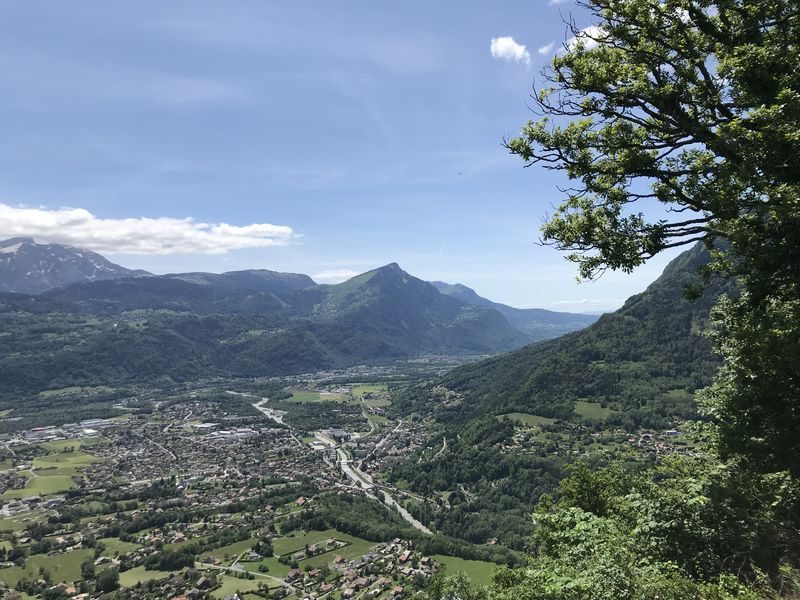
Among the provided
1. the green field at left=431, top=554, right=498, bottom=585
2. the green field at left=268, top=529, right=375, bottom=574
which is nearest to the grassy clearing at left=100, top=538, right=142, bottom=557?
the green field at left=268, top=529, right=375, bottom=574

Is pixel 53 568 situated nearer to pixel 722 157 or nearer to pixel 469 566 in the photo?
pixel 469 566

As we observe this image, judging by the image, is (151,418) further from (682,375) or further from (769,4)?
(769,4)

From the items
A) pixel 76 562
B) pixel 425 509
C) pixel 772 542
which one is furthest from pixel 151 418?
pixel 772 542

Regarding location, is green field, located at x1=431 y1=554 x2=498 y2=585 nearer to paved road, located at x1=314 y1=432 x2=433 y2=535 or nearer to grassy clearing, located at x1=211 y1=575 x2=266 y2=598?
paved road, located at x1=314 y1=432 x2=433 y2=535

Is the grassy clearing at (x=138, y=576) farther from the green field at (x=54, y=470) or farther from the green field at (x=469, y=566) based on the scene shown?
the green field at (x=54, y=470)

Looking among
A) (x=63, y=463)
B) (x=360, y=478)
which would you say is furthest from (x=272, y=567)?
(x=63, y=463)

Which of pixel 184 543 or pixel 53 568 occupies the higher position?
pixel 184 543
